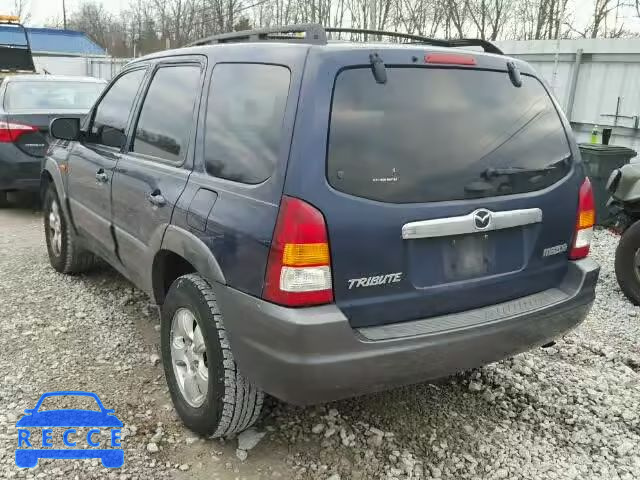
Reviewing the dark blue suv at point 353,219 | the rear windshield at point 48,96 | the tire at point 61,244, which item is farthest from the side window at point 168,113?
the rear windshield at point 48,96

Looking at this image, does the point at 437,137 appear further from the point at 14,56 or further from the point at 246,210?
the point at 14,56

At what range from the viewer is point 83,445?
2.87 m

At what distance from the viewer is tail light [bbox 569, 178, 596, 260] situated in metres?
2.98

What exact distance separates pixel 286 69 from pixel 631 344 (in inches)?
129

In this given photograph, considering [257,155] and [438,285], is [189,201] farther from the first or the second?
[438,285]

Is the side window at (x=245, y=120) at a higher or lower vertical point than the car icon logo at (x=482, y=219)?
higher

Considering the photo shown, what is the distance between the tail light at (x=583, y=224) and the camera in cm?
298

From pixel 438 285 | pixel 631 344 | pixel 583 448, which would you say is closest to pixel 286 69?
pixel 438 285

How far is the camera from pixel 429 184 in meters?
2.48

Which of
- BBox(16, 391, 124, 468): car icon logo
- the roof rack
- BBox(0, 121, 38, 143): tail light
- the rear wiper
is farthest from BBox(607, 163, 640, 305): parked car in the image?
BBox(0, 121, 38, 143): tail light

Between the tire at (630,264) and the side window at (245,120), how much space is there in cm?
386

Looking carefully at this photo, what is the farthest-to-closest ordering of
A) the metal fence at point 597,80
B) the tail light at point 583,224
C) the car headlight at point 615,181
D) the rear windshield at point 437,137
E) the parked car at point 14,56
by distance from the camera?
the parked car at point 14,56
the metal fence at point 597,80
the car headlight at point 615,181
the tail light at point 583,224
the rear windshield at point 437,137

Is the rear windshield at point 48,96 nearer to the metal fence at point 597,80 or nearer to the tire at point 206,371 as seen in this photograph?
the tire at point 206,371

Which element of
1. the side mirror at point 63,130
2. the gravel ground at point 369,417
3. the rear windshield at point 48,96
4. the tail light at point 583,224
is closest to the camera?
the gravel ground at point 369,417
